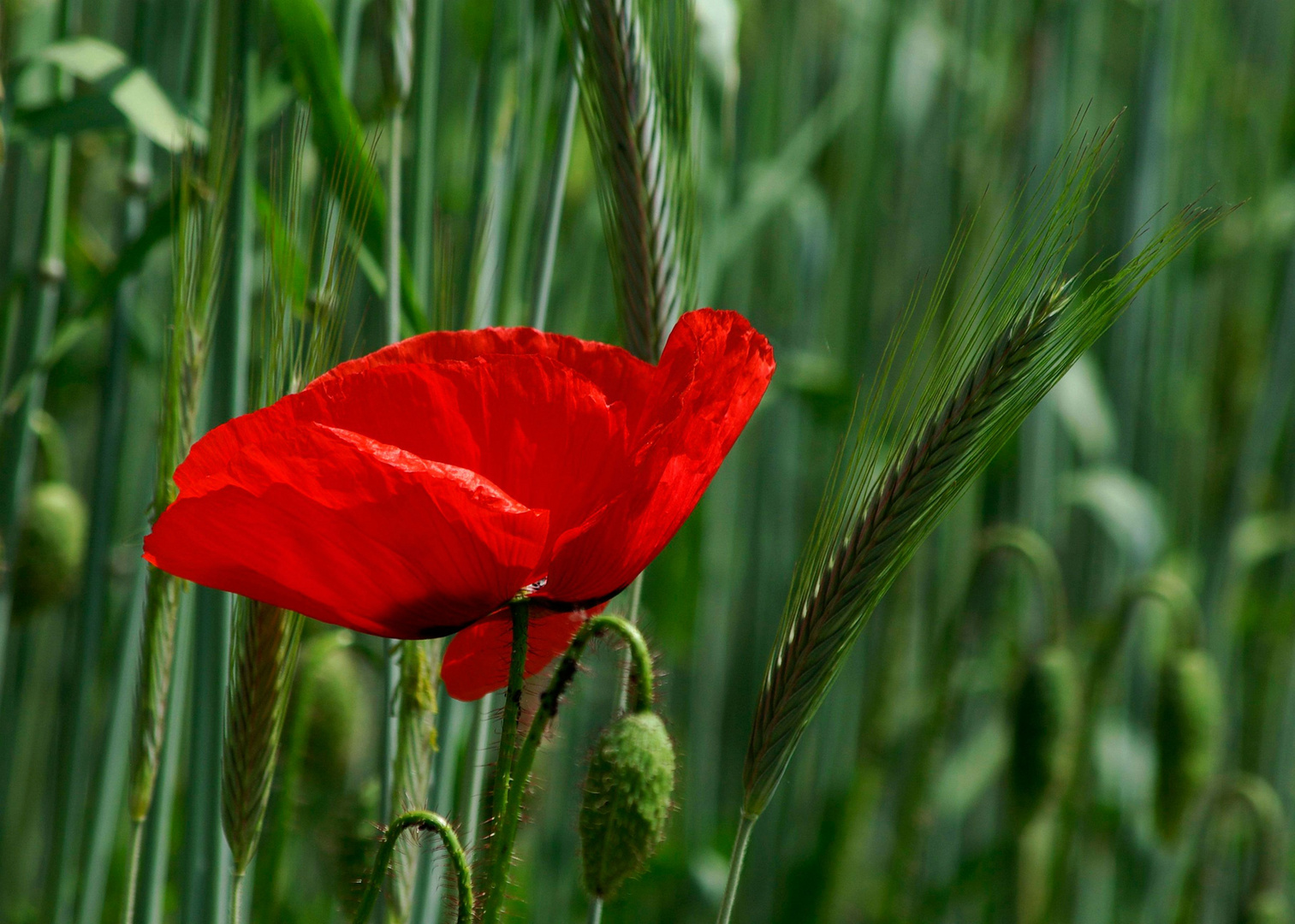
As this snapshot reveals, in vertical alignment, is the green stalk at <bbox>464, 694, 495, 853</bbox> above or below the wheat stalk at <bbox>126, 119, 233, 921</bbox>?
below

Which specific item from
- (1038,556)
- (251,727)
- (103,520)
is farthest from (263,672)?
(1038,556)

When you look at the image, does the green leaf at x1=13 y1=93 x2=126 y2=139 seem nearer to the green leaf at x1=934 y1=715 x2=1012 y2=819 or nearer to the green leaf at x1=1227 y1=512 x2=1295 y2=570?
the green leaf at x1=934 y1=715 x2=1012 y2=819

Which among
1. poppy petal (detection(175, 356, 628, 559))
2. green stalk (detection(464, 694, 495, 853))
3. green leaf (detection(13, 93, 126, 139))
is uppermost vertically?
green leaf (detection(13, 93, 126, 139))

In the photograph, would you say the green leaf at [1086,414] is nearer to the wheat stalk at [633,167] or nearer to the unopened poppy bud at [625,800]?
the wheat stalk at [633,167]

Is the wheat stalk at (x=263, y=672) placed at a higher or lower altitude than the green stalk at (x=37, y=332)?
lower

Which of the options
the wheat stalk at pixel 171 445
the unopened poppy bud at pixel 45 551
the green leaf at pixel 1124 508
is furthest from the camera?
the green leaf at pixel 1124 508

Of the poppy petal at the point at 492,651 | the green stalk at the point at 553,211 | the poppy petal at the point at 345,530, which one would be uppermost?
the green stalk at the point at 553,211

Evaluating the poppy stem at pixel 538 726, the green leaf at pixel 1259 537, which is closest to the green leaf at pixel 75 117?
the poppy stem at pixel 538 726

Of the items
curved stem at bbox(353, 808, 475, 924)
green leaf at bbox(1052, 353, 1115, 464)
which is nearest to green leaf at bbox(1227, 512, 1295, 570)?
green leaf at bbox(1052, 353, 1115, 464)
